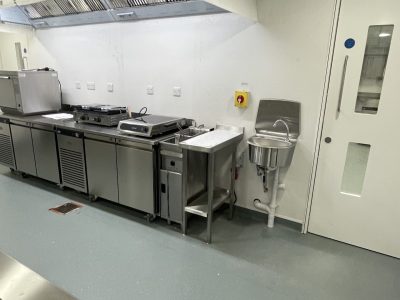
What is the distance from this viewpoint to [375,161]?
2332 mm

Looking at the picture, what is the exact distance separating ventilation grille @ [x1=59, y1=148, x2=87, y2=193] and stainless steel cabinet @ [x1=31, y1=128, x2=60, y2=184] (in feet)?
0.41

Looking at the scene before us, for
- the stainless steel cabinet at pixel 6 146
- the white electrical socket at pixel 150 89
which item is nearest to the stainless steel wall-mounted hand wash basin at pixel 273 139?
the white electrical socket at pixel 150 89

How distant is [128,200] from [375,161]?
240cm

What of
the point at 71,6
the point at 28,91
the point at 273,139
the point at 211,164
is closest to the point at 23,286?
the point at 211,164

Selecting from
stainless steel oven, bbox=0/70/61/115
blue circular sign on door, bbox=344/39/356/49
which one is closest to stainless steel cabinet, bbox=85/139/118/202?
stainless steel oven, bbox=0/70/61/115

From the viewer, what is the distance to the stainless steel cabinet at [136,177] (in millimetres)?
2691

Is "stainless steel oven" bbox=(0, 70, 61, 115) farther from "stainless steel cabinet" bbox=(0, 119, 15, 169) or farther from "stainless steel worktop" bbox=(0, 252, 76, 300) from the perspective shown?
"stainless steel worktop" bbox=(0, 252, 76, 300)

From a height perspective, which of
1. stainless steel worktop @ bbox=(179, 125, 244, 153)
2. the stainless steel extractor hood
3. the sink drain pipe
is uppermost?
the stainless steel extractor hood

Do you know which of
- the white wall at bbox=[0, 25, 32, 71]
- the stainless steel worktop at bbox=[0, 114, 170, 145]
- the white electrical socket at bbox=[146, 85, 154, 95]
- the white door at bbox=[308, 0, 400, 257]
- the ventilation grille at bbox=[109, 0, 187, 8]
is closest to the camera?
the white door at bbox=[308, 0, 400, 257]

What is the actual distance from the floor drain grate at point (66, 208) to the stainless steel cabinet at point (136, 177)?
2.07 feet

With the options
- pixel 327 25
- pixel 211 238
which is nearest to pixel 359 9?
pixel 327 25

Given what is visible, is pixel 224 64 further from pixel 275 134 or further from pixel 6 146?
pixel 6 146

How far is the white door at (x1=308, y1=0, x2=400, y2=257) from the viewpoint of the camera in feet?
7.10

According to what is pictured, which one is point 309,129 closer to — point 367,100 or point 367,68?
point 367,100
